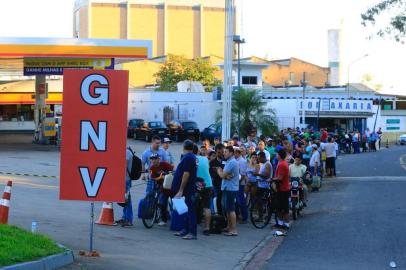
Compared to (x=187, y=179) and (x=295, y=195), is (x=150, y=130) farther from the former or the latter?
(x=187, y=179)

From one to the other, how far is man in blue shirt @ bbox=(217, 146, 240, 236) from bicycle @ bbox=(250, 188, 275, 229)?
160 centimetres

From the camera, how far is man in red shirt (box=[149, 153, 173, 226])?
13.5m

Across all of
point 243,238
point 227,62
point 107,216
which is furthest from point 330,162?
point 107,216

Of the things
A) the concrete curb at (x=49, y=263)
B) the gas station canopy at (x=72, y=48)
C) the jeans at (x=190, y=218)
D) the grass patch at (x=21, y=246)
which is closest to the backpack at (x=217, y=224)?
the jeans at (x=190, y=218)

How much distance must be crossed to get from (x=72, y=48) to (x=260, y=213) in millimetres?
18318

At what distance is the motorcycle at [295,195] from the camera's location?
16.0 meters

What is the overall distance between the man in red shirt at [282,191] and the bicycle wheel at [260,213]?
525 millimetres

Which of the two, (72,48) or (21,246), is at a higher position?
(72,48)

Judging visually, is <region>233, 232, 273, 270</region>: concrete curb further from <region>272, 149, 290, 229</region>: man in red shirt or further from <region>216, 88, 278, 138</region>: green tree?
<region>216, 88, 278, 138</region>: green tree

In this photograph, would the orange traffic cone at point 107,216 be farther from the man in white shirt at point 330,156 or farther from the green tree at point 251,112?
the green tree at point 251,112

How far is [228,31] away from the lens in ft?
80.9

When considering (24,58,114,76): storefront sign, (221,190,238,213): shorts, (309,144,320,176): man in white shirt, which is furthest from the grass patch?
(24,58,114,76): storefront sign

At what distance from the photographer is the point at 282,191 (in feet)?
48.4

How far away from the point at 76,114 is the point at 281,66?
94.3 m
